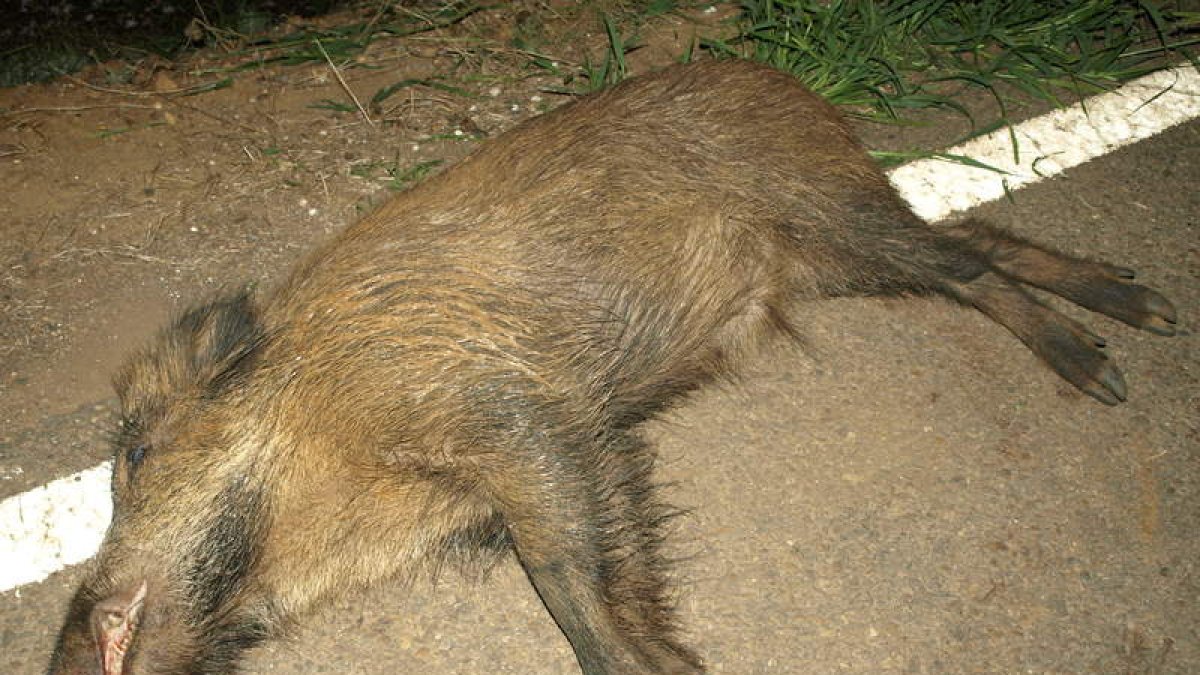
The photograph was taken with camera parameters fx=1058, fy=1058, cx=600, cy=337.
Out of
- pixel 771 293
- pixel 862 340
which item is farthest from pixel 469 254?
pixel 862 340

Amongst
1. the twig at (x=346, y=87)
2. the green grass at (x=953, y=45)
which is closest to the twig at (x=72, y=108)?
the twig at (x=346, y=87)

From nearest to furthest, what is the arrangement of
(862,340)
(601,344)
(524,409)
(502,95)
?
(524,409) → (601,344) → (862,340) → (502,95)

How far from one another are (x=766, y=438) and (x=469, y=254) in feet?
3.59

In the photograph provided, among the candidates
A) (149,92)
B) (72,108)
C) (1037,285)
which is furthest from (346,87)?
(1037,285)

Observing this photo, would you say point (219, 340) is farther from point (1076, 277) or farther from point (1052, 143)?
point (1052, 143)

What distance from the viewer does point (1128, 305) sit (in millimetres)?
3496

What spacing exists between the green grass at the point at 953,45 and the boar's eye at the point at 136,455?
109 inches

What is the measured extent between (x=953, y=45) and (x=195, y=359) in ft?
11.0

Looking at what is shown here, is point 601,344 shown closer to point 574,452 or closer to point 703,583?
point 574,452

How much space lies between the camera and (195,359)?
9.37 ft

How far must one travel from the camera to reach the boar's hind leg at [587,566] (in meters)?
2.71

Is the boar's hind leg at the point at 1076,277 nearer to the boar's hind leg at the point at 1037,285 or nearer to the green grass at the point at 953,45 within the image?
the boar's hind leg at the point at 1037,285

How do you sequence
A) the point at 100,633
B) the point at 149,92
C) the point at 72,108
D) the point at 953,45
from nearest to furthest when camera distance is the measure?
the point at 100,633 → the point at 72,108 → the point at 149,92 → the point at 953,45

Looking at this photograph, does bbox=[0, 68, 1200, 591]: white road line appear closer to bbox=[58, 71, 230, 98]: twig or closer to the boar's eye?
the boar's eye
